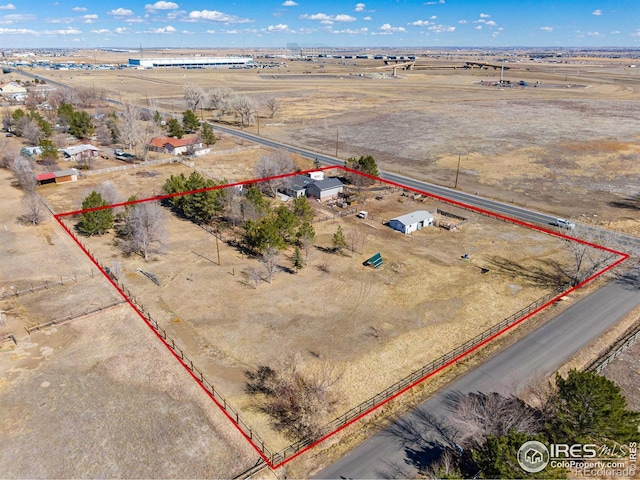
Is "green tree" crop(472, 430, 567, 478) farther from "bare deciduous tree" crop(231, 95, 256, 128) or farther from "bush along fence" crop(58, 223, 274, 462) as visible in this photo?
"bare deciduous tree" crop(231, 95, 256, 128)

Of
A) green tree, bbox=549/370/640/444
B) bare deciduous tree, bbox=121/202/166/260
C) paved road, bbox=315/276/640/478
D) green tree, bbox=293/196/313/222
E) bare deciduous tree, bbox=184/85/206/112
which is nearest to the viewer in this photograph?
Result: green tree, bbox=549/370/640/444

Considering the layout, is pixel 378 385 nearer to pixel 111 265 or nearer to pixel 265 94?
pixel 111 265

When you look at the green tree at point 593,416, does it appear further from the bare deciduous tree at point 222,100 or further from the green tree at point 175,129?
Answer: the bare deciduous tree at point 222,100

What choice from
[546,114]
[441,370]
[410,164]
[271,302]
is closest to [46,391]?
[271,302]

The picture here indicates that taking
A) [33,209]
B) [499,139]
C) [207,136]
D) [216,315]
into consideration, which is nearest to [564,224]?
[216,315]

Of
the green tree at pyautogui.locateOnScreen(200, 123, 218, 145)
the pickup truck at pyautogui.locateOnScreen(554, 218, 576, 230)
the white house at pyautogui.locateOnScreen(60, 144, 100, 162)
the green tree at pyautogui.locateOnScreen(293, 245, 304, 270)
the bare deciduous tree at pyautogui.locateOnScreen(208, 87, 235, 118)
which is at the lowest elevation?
the green tree at pyautogui.locateOnScreen(293, 245, 304, 270)

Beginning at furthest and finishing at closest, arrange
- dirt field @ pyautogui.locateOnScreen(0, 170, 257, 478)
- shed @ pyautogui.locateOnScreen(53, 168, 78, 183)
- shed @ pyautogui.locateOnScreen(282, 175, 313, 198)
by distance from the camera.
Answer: shed @ pyautogui.locateOnScreen(53, 168, 78, 183), shed @ pyautogui.locateOnScreen(282, 175, 313, 198), dirt field @ pyautogui.locateOnScreen(0, 170, 257, 478)

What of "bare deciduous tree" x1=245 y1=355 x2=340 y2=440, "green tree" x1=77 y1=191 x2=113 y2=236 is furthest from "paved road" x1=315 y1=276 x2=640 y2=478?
"green tree" x1=77 y1=191 x2=113 y2=236

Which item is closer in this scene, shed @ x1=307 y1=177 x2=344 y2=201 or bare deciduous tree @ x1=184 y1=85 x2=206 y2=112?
shed @ x1=307 y1=177 x2=344 y2=201
